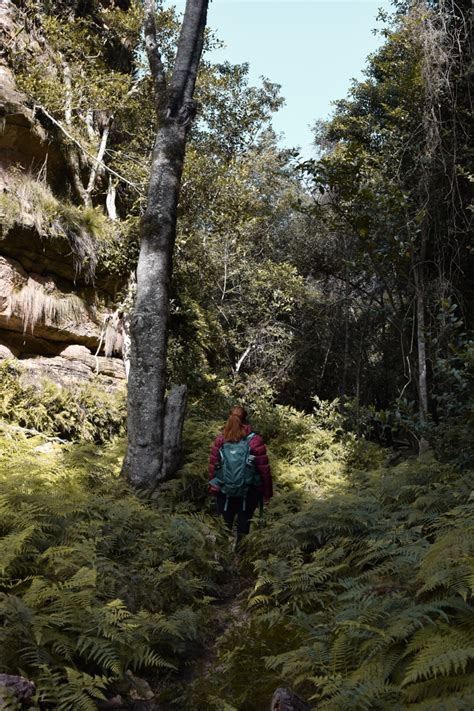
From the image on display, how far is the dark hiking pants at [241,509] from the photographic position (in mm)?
6812

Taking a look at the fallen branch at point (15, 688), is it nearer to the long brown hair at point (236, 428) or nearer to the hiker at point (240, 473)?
the hiker at point (240, 473)

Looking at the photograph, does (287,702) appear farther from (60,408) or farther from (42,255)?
(42,255)

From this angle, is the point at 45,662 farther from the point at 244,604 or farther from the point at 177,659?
the point at 244,604

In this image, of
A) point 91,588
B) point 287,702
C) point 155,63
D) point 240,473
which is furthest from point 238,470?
point 155,63

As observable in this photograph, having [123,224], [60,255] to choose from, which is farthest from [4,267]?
[123,224]

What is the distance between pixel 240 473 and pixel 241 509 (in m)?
0.52

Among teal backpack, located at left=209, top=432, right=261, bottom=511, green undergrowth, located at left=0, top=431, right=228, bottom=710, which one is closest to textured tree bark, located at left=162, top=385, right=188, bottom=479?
green undergrowth, located at left=0, top=431, right=228, bottom=710

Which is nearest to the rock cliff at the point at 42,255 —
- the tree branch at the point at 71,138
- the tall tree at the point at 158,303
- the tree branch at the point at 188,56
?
the tree branch at the point at 71,138

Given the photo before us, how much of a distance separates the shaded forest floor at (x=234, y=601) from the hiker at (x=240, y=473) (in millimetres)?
346

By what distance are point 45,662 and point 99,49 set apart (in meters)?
17.2

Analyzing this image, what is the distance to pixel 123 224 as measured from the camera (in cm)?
1437

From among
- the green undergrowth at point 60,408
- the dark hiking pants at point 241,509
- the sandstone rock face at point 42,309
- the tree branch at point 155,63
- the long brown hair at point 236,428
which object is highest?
the tree branch at point 155,63

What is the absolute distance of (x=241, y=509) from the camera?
683 centimetres

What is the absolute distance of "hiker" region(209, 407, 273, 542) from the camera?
667 centimetres
